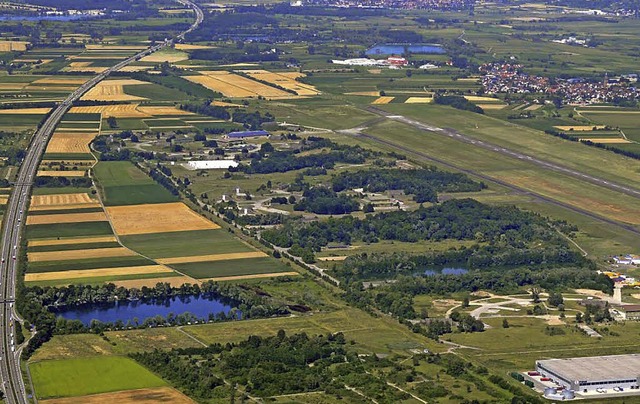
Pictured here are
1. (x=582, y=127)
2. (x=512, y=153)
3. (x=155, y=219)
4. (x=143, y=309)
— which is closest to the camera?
(x=143, y=309)

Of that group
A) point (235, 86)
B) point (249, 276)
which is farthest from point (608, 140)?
point (249, 276)

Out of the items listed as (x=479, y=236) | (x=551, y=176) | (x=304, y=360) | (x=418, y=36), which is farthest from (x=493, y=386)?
(x=418, y=36)

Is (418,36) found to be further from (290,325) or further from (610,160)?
(290,325)

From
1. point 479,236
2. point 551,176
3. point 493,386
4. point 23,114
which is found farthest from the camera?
point 23,114

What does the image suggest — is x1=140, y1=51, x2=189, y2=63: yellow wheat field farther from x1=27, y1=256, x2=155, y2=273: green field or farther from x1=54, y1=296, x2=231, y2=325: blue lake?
x1=54, y1=296, x2=231, y2=325: blue lake

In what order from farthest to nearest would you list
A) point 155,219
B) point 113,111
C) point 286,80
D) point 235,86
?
point 286,80, point 235,86, point 113,111, point 155,219

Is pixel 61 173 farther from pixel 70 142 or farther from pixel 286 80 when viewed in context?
pixel 286 80

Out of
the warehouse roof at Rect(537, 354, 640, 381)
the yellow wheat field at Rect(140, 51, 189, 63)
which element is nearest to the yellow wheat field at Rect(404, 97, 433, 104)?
the yellow wheat field at Rect(140, 51, 189, 63)
